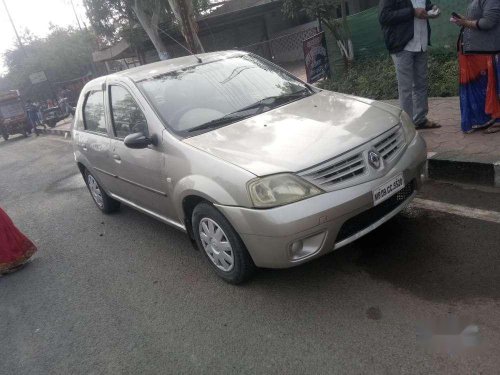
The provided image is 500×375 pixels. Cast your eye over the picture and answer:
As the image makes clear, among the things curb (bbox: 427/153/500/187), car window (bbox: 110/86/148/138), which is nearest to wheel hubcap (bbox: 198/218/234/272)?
car window (bbox: 110/86/148/138)

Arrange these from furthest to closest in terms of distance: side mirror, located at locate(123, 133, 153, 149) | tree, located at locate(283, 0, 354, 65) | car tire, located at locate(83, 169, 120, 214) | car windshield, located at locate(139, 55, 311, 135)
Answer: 1. tree, located at locate(283, 0, 354, 65)
2. car tire, located at locate(83, 169, 120, 214)
3. car windshield, located at locate(139, 55, 311, 135)
4. side mirror, located at locate(123, 133, 153, 149)

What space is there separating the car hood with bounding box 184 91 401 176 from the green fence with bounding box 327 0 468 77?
5.54m

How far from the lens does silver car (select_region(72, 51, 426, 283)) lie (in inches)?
113

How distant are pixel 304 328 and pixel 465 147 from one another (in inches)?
115

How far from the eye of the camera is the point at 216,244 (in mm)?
3391

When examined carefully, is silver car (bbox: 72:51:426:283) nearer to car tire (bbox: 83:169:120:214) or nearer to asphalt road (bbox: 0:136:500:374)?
asphalt road (bbox: 0:136:500:374)

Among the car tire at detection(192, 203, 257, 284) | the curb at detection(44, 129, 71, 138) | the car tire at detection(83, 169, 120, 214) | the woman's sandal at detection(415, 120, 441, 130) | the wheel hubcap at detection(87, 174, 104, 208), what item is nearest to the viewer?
the car tire at detection(192, 203, 257, 284)

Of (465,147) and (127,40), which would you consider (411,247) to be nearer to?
(465,147)

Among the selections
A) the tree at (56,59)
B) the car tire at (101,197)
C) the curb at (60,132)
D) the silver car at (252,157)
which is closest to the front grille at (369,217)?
the silver car at (252,157)

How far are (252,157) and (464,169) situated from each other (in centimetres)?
240

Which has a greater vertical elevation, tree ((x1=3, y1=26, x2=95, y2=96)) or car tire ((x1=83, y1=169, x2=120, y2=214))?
tree ((x1=3, y1=26, x2=95, y2=96))

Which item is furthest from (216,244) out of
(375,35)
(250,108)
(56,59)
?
(56,59)

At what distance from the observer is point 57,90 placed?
128 ft

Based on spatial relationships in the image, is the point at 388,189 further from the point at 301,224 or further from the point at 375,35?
the point at 375,35
